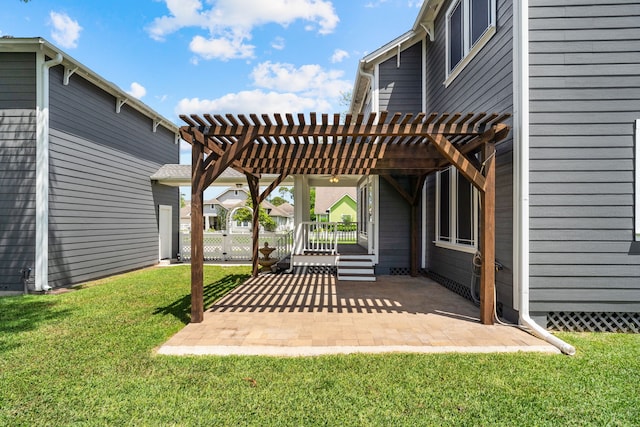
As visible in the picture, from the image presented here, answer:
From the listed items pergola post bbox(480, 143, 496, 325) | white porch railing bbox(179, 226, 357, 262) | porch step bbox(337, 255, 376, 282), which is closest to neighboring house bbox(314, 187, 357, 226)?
white porch railing bbox(179, 226, 357, 262)

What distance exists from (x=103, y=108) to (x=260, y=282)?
20.6ft

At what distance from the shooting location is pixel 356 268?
7.67m

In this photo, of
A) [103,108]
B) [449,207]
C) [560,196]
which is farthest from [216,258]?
[560,196]

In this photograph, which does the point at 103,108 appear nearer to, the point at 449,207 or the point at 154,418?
the point at 154,418

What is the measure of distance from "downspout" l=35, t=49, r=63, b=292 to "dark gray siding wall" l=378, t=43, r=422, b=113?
718 centimetres

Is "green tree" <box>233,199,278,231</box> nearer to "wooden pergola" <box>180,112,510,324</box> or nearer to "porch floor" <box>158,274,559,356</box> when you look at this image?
"porch floor" <box>158,274,559,356</box>

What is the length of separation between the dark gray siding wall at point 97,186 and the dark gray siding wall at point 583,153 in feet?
29.5

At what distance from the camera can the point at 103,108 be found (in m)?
7.95

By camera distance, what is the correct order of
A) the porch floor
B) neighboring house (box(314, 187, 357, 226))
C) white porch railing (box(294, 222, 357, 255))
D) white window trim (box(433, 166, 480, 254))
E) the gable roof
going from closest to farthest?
the porch floor → white window trim (box(433, 166, 480, 254)) → the gable roof → white porch railing (box(294, 222, 357, 255)) → neighboring house (box(314, 187, 357, 226))

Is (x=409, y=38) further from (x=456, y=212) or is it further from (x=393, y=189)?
(x=456, y=212)

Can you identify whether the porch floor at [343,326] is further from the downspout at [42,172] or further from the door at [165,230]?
the door at [165,230]

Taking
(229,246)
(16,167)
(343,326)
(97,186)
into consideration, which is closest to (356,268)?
(343,326)

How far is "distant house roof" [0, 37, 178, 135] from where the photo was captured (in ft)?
19.2

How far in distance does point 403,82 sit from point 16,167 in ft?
29.2
